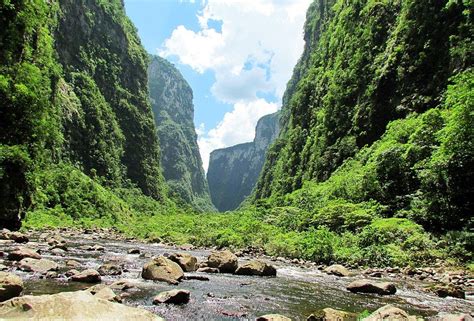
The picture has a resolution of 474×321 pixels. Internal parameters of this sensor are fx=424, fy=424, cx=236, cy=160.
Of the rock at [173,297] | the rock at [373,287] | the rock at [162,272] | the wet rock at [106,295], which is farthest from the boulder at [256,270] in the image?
the wet rock at [106,295]

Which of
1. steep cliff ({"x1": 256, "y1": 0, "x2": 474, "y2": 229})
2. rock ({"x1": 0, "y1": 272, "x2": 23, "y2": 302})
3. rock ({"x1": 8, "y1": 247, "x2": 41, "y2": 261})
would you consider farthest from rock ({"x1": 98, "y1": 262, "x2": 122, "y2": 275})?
steep cliff ({"x1": 256, "y1": 0, "x2": 474, "y2": 229})

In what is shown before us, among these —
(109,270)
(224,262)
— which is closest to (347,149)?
(224,262)

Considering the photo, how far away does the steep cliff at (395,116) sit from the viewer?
23938 mm

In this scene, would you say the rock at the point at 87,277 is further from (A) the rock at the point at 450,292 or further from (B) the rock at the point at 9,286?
(A) the rock at the point at 450,292

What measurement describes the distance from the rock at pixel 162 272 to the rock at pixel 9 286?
16.4 ft

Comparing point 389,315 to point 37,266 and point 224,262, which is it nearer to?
point 224,262

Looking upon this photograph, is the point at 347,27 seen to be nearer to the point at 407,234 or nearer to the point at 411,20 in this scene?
→ the point at 411,20

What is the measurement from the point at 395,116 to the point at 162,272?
1437 inches

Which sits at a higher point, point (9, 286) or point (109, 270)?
point (9, 286)

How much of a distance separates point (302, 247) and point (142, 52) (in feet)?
490

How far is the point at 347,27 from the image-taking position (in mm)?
69438

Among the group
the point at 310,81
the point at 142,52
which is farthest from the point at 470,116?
the point at 142,52

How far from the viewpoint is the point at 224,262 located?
59.7 feet

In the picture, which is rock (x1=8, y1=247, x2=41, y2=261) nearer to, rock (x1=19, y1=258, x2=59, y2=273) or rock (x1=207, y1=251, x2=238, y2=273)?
rock (x1=19, y1=258, x2=59, y2=273)
